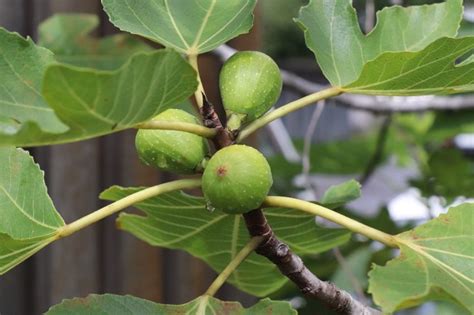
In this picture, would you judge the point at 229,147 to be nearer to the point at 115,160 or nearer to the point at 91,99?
the point at 91,99

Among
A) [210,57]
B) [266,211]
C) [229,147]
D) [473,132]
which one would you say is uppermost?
[229,147]

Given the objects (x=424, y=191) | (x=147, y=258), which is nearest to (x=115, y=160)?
(x=147, y=258)

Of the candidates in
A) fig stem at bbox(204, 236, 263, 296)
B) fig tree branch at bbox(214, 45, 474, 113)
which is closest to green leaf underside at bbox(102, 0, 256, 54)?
fig stem at bbox(204, 236, 263, 296)

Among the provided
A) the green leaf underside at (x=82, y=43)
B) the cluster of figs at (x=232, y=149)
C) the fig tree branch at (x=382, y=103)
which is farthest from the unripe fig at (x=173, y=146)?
the fig tree branch at (x=382, y=103)

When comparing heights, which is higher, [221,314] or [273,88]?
[273,88]

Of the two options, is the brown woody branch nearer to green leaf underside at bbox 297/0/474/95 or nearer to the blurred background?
green leaf underside at bbox 297/0/474/95

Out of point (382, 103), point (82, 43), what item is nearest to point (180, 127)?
point (82, 43)

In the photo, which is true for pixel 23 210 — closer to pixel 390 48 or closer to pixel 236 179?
pixel 236 179

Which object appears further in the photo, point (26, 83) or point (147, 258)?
point (147, 258)
